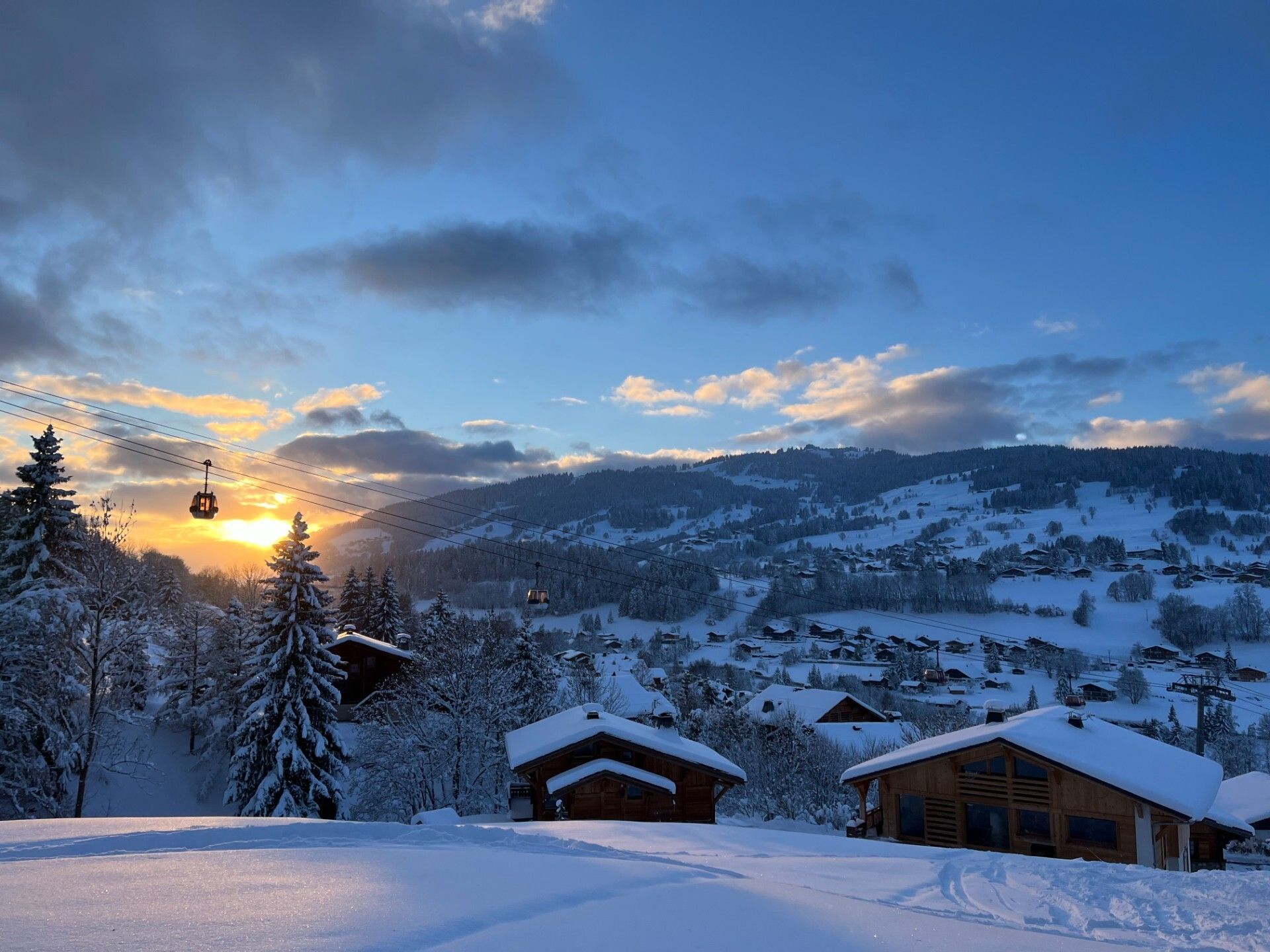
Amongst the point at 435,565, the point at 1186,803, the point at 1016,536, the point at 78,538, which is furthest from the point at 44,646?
the point at 1016,536

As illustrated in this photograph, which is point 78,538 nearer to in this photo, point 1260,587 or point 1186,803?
point 1186,803

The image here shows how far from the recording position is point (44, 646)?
891 inches

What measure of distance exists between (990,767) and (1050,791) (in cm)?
160

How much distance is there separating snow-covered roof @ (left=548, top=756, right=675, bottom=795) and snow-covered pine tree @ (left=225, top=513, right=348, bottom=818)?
795 centimetres

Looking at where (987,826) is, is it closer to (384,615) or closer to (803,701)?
(803,701)

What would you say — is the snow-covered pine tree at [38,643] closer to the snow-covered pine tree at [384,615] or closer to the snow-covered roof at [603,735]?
the snow-covered roof at [603,735]

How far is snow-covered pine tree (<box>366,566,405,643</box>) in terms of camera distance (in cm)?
5956

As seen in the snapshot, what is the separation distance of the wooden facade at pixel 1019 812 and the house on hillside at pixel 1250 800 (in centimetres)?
978

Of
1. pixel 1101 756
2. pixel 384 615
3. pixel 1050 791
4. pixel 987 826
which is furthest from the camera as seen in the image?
A: pixel 384 615

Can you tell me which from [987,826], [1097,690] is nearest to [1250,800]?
[987,826]

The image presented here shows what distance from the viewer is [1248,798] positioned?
29844 mm

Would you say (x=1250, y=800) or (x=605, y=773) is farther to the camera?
(x=1250, y=800)

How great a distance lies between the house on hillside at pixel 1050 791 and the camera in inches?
754

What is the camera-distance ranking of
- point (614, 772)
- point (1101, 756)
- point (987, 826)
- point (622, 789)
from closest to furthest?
point (1101, 756), point (987, 826), point (614, 772), point (622, 789)
